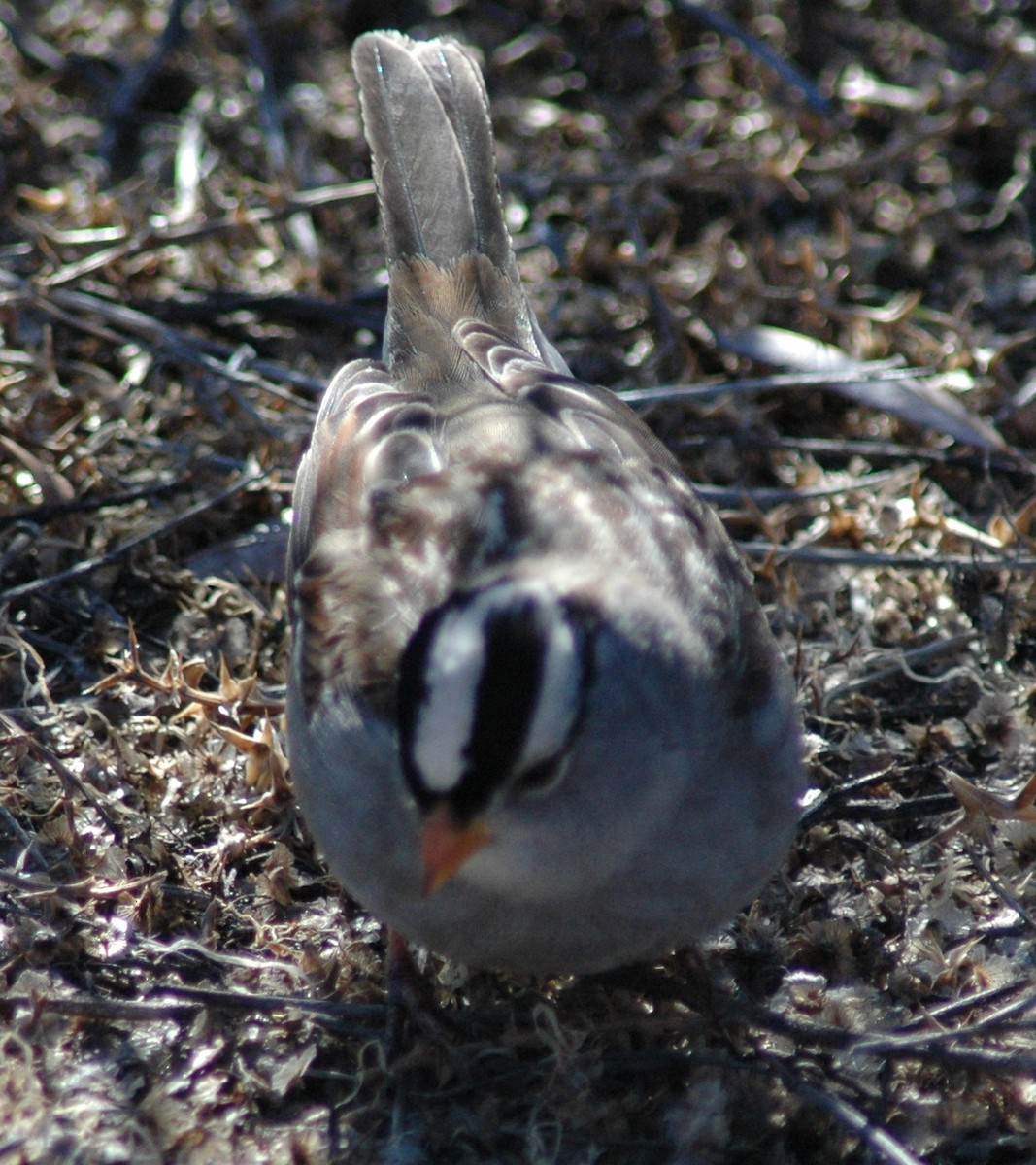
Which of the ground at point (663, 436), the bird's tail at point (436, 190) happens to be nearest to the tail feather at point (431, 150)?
the bird's tail at point (436, 190)

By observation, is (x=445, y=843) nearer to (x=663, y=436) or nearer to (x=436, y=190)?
(x=436, y=190)

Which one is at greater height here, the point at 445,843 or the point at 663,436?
the point at 445,843

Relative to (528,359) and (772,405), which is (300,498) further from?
(772,405)

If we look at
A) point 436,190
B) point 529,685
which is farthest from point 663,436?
point 529,685

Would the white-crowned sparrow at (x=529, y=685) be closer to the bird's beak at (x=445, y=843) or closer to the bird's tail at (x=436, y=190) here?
the bird's beak at (x=445, y=843)

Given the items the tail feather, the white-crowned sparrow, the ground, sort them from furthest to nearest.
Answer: the tail feather → the ground → the white-crowned sparrow

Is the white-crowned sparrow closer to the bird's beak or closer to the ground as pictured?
the bird's beak

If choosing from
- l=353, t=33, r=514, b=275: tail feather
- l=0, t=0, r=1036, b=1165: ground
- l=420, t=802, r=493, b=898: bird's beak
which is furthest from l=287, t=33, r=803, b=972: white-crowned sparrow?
l=353, t=33, r=514, b=275: tail feather
